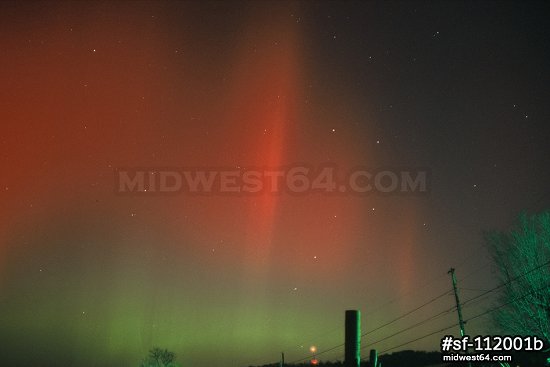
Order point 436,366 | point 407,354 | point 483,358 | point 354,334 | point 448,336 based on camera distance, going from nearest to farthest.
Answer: point 354,334 → point 483,358 → point 448,336 → point 436,366 → point 407,354

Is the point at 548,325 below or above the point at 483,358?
above

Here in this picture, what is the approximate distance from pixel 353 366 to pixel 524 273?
33.8 meters

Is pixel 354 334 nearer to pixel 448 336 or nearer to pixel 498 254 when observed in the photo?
pixel 448 336

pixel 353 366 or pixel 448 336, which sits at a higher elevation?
pixel 448 336

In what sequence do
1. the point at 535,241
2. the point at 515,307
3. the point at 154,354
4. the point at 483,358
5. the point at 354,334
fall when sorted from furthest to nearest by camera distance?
1. the point at 154,354
2. the point at 515,307
3. the point at 535,241
4. the point at 483,358
5. the point at 354,334

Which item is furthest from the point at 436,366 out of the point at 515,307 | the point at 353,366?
the point at 353,366

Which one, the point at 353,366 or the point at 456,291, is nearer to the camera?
the point at 353,366

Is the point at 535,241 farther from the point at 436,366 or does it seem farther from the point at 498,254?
the point at 436,366

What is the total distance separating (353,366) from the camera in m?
4.99

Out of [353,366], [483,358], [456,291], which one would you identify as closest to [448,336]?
[483,358]

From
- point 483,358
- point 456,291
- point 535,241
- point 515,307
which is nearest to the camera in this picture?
point 483,358

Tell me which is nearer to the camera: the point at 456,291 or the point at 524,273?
the point at 524,273

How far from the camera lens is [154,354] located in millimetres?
102062

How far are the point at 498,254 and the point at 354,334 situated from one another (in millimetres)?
34847
